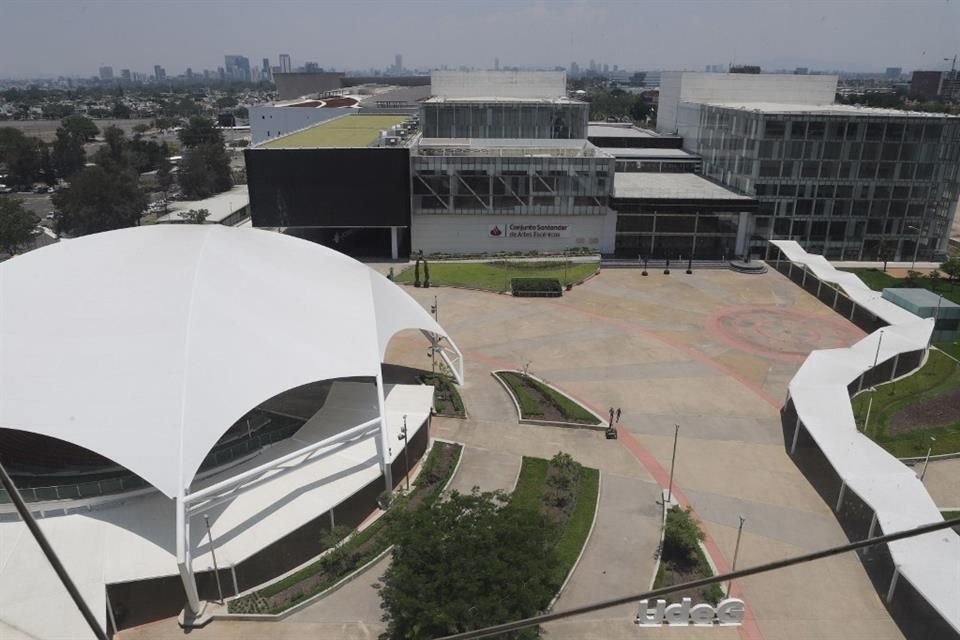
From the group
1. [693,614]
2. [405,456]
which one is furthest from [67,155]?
[693,614]

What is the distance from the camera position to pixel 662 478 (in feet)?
91.5

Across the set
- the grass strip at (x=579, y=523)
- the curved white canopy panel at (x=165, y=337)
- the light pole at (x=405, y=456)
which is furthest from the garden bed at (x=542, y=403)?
the curved white canopy panel at (x=165, y=337)

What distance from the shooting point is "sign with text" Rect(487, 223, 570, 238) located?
2394 inches

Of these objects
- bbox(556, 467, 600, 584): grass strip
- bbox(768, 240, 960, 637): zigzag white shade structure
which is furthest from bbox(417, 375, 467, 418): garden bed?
bbox(768, 240, 960, 637): zigzag white shade structure

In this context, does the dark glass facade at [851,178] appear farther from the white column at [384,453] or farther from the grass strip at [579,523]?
the white column at [384,453]

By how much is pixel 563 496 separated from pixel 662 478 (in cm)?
489

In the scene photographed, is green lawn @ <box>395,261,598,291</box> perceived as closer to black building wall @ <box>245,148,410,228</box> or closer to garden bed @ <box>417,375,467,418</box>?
black building wall @ <box>245,148,410,228</box>

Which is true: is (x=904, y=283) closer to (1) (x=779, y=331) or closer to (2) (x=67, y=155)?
(1) (x=779, y=331)

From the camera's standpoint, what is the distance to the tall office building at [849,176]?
5772 centimetres

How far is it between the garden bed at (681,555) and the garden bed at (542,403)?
9.06 meters

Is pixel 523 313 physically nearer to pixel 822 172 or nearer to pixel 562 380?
pixel 562 380

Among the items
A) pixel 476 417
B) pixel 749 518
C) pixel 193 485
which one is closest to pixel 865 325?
pixel 749 518

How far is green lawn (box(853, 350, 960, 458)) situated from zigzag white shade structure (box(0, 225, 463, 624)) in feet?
75.2

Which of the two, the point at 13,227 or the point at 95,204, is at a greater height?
the point at 95,204
